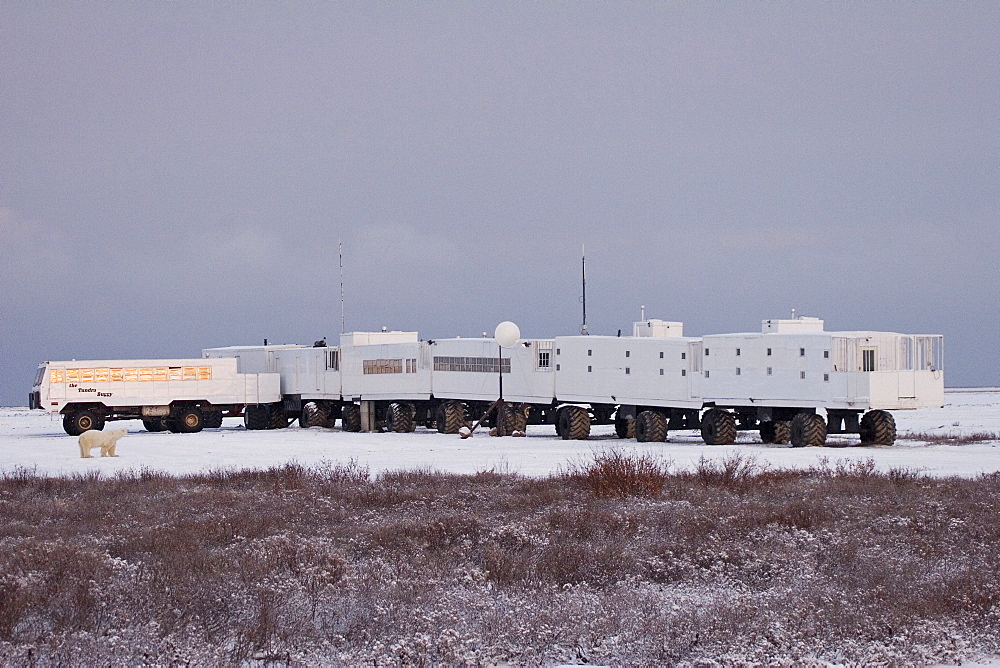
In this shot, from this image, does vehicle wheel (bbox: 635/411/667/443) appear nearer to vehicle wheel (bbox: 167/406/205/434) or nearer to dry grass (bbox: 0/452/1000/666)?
dry grass (bbox: 0/452/1000/666)

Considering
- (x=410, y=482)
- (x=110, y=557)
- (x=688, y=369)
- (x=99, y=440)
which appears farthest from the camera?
(x=688, y=369)

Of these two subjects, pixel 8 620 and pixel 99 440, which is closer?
pixel 8 620

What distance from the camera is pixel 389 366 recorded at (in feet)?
157

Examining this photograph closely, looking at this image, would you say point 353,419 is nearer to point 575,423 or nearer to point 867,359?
point 575,423

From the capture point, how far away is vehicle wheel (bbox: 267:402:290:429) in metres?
52.2

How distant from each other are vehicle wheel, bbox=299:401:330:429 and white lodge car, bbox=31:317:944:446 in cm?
6

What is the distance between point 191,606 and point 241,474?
12.4m

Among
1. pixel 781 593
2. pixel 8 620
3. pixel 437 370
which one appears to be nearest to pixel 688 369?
pixel 437 370

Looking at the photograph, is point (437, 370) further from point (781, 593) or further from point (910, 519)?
point (781, 593)

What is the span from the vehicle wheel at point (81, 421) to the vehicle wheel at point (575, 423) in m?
17.4

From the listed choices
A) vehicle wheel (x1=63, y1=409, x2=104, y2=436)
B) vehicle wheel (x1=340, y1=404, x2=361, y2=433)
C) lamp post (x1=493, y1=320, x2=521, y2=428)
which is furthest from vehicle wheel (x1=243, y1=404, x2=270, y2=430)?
lamp post (x1=493, y1=320, x2=521, y2=428)

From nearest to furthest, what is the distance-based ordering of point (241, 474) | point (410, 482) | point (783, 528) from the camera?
point (783, 528), point (410, 482), point (241, 474)

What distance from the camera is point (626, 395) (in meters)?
39.2

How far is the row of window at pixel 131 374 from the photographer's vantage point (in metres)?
45.1
